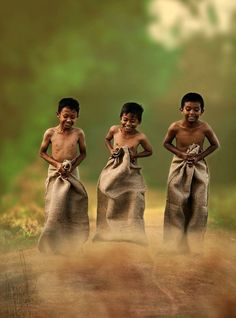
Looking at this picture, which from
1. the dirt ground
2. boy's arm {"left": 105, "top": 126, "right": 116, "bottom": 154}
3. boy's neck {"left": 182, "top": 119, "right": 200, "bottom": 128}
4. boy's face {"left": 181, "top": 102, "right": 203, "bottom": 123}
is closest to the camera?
the dirt ground

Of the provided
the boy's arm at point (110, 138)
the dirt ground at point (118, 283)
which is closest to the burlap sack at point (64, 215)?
the dirt ground at point (118, 283)

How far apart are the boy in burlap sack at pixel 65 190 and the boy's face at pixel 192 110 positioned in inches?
35.6

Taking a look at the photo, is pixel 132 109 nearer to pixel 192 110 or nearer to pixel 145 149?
pixel 145 149

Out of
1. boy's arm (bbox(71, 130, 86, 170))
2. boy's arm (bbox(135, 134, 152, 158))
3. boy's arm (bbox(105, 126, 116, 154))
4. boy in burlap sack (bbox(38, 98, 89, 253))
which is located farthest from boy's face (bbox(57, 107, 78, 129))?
boy's arm (bbox(135, 134, 152, 158))

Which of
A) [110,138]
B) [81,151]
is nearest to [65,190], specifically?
[81,151]

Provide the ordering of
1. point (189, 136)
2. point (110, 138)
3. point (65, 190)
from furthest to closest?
point (110, 138) → point (189, 136) → point (65, 190)

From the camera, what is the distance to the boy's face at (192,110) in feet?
17.1

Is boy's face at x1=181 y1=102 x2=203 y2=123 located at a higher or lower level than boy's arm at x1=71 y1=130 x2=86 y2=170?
higher

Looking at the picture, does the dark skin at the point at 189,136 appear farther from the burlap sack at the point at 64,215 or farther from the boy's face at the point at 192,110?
the burlap sack at the point at 64,215

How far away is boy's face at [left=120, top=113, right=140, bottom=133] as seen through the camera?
526 cm

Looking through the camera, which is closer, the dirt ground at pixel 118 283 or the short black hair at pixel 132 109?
the dirt ground at pixel 118 283

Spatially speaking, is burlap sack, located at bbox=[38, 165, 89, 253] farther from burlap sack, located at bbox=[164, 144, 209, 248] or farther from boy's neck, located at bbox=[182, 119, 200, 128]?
boy's neck, located at bbox=[182, 119, 200, 128]

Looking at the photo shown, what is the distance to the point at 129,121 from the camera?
5.27 m

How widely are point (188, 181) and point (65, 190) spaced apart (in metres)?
1.03
